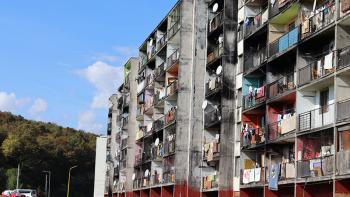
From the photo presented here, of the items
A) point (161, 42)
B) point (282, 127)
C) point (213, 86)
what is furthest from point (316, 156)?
point (161, 42)

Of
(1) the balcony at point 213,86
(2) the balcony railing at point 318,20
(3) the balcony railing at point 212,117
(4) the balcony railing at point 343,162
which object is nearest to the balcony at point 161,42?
(1) the balcony at point 213,86

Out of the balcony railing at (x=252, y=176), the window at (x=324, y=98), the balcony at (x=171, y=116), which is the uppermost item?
the balcony at (x=171, y=116)

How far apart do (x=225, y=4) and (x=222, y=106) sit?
7.90m

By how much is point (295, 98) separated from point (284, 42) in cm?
337

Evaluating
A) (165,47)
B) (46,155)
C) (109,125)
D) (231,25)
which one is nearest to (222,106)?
(231,25)

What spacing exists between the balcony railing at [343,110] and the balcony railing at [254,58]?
1166cm

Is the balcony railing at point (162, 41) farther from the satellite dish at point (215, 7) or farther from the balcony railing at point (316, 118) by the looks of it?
the balcony railing at point (316, 118)

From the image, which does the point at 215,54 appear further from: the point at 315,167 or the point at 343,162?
the point at 343,162

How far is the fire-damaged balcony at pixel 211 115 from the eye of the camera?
4951 cm

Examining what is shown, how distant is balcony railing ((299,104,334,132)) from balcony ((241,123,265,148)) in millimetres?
5984

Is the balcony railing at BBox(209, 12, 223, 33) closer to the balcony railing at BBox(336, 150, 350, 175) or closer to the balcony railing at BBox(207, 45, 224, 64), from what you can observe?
the balcony railing at BBox(207, 45, 224, 64)

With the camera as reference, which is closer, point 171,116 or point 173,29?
point 171,116

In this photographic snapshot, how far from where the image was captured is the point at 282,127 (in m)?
38.0

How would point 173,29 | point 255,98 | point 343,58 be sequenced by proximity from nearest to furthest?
point 343,58 → point 255,98 → point 173,29
